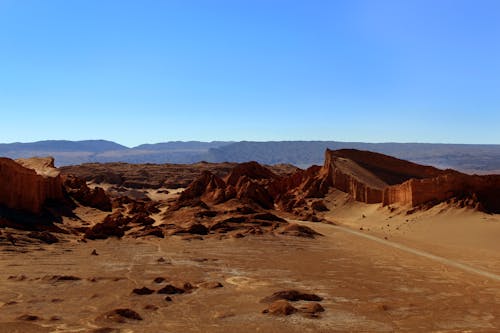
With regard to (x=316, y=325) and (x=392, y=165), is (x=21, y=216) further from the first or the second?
(x=392, y=165)

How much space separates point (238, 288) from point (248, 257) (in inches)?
240

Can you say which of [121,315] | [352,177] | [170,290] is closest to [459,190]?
[352,177]

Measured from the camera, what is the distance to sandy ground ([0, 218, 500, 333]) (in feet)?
40.5

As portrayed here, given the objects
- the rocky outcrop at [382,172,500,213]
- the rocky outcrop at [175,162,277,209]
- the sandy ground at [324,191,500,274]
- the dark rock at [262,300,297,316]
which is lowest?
the sandy ground at [324,191,500,274]

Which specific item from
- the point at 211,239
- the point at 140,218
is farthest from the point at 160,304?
the point at 140,218

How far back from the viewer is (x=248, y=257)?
2225 cm

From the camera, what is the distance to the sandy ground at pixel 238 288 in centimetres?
1235

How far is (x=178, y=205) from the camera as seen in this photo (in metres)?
37.8

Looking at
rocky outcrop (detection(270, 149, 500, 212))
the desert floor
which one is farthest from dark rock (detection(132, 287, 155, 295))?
rocky outcrop (detection(270, 149, 500, 212))

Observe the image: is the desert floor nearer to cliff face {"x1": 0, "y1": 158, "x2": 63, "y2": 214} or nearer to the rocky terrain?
the rocky terrain

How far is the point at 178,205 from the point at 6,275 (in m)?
21.2

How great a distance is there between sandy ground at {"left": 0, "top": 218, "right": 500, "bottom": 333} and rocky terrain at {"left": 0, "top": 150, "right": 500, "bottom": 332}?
5 centimetres

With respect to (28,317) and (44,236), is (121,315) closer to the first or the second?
(28,317)

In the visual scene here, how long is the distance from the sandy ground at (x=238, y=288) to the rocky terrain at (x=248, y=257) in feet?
0.17
